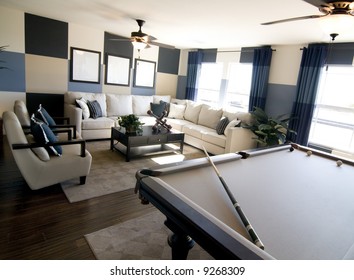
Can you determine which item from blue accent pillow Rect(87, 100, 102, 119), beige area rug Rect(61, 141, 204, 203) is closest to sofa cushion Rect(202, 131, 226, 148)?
beige area rug Rect(61, 141, 204, 203)

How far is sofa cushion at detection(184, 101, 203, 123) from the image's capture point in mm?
5787

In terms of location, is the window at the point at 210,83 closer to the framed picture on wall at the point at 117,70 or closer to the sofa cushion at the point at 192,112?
the sofa cushion at the point at 192,112

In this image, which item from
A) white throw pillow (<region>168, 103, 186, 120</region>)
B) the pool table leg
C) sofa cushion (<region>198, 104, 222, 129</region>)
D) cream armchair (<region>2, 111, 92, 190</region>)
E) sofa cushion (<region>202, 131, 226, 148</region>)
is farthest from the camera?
white throw pillow (<region>168, 103, 186, 120</region>)

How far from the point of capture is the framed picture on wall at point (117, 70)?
570cm

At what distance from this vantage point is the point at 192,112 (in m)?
5.88

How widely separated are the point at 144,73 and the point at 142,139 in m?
2.99

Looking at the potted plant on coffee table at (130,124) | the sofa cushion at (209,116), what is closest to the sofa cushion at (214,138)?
the sofa cushion at (209,116)

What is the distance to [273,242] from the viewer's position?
1049mm

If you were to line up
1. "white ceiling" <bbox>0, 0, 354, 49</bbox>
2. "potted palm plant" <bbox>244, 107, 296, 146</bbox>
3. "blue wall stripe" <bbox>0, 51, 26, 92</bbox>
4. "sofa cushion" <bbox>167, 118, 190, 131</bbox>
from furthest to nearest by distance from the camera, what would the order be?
"sofa cushion" <bbox>167, 118, 190, 131</bbox> → "blue wall stripe" <bbox>0, 51, 26, 92</bbox> → "potted palm plant" <bbox>244, 107, 296, 146</bbox> → "white ceiling" <bbox>0, 0, 354, 49</bbox>

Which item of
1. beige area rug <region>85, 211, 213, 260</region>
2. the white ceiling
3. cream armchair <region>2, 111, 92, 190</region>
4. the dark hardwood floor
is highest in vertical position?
the white ceiling

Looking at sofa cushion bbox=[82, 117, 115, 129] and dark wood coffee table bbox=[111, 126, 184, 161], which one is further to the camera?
sofa cushion bbox=[82, 117, 115, 129]

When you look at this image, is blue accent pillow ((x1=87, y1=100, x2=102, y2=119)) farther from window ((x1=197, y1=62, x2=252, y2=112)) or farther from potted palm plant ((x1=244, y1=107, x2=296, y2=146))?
potted palm plant ((x1=244, y1=107, x2=296, y2=146))

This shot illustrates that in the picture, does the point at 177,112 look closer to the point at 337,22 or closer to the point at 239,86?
the point at 239,86

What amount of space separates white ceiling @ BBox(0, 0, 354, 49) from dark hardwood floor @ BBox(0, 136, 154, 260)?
252 cm
